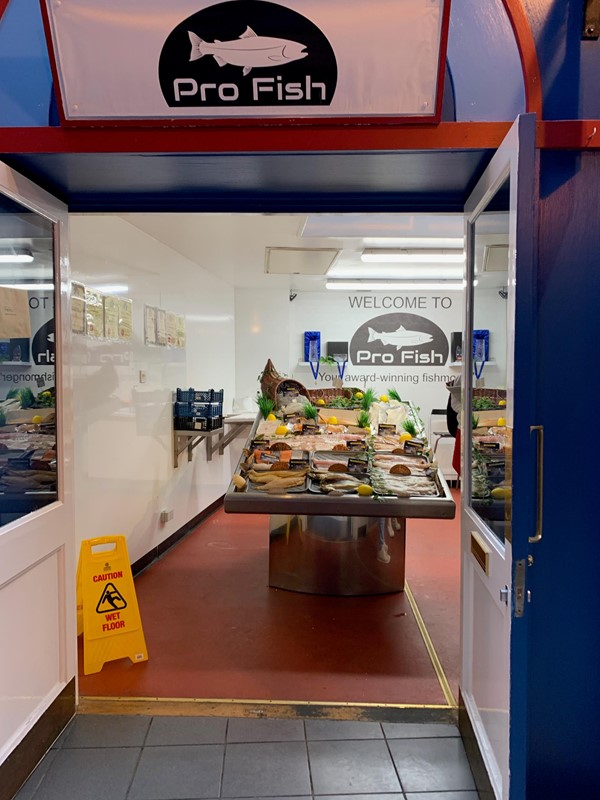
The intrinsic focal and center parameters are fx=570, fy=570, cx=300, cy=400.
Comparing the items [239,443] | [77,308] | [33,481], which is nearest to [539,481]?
[33,481]

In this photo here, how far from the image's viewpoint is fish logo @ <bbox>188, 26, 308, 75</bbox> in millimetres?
1934

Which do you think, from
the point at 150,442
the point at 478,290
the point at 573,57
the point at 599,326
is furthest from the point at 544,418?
the point at 150,442

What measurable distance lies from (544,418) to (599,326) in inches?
15.6

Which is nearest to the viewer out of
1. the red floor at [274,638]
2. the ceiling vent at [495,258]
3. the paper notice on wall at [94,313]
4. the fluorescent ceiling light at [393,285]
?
the ceiling vent at [495,258]

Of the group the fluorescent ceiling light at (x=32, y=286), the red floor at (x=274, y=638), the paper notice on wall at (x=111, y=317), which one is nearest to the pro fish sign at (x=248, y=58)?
the fluorescent ceiling light at (x=32, y=286)

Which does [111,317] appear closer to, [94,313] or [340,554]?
[94,313]

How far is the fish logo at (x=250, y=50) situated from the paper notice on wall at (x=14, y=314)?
120 cm

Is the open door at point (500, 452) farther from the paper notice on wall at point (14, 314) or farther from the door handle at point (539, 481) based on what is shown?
the paper notice on wall at point (14, 314)

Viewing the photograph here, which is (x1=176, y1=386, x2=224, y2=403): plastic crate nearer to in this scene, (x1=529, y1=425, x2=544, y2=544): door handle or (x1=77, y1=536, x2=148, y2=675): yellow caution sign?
(x1=77, y1=536, x2=148, y2=675): yellow caution sign

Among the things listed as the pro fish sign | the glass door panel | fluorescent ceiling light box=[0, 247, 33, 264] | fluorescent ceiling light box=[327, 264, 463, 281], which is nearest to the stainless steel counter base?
the glass door panel

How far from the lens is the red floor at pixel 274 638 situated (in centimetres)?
308

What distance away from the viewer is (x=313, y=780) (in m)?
2.38

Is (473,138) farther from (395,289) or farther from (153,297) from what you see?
(395,289)

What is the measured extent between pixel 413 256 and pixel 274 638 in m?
3.80
